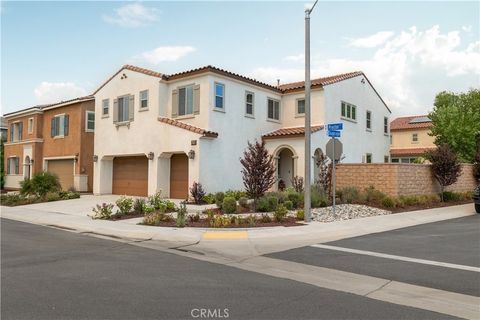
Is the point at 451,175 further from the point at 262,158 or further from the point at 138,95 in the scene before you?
the point at 138,95

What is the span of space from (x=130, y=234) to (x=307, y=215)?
19.0 ft

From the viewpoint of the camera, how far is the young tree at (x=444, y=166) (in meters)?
22.1

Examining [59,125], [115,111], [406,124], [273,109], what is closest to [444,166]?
[273,109]

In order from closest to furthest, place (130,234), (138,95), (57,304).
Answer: (57,304)
(130,234)
(138,95)

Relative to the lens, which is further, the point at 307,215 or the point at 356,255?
the point at 307,215

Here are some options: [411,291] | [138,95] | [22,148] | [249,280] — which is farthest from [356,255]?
[22,148]

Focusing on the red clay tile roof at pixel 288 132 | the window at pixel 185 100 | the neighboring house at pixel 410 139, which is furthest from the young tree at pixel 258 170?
the neighboring house at pixel 410 139

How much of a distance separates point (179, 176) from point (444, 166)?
14.1 metres

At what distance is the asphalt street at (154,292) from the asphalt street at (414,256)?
167cm

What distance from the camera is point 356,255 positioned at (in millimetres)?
9234

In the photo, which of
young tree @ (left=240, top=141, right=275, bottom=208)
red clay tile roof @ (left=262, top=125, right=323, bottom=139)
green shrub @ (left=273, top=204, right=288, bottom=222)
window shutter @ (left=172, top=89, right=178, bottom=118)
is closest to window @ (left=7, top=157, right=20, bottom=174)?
window shutter @ (left=172, top=89, right=178, bottom=118)

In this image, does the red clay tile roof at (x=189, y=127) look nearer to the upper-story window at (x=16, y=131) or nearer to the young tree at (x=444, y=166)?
the young tree at (x=444, y=166)

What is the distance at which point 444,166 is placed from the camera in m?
22.2

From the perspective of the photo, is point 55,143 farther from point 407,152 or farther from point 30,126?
point 407,152
